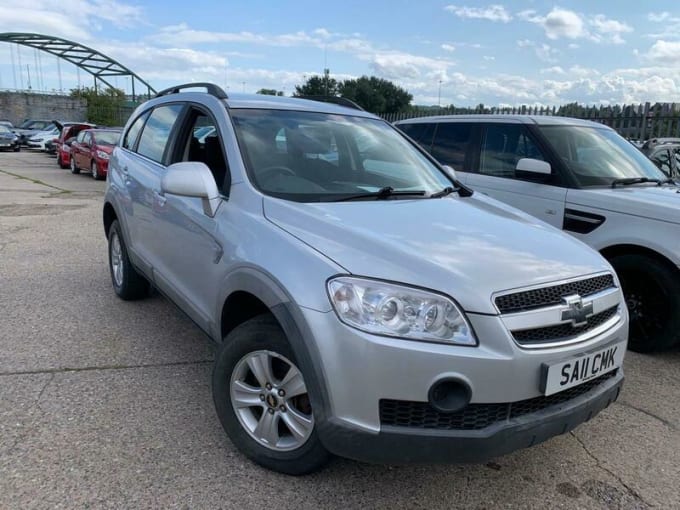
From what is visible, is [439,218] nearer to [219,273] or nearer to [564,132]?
[219,273]

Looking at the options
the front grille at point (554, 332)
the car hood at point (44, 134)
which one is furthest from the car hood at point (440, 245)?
the car hood at point (44, 134)

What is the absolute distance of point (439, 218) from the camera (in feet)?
9.34

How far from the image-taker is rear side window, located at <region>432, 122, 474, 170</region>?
19.3 feet

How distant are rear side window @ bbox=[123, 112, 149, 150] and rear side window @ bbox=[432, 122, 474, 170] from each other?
310 centimetres

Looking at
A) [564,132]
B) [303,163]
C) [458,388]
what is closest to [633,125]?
[564,132]

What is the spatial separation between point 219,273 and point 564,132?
3833mm

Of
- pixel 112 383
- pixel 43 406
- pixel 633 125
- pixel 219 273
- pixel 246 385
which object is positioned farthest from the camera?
pixel 633 125

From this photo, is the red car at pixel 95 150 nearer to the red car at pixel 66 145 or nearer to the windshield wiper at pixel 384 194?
the red car at pixel 66 145

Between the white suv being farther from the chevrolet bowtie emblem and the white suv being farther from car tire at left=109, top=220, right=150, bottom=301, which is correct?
car tire at left=109, top=220, right=150, bottom=301

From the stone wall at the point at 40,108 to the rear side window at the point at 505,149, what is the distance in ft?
169

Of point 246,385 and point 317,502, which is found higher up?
point 246,385

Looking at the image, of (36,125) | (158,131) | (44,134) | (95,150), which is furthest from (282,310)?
(36,125)

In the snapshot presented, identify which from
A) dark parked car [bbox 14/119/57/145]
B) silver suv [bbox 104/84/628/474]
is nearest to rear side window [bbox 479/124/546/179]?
silver suv [bbox 104/84/628/474]

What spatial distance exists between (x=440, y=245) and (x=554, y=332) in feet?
1.95
